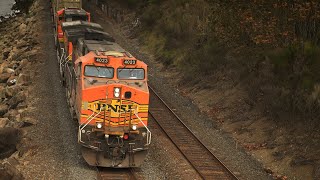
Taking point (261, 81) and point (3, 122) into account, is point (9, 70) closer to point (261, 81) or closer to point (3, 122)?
point (3, 122)

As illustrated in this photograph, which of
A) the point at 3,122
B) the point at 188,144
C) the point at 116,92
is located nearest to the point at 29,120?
the point at 3,122

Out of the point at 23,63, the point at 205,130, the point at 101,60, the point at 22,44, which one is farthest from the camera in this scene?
the point at 22,44

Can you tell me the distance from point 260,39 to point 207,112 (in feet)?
15.7

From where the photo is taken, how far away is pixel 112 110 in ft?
50.6

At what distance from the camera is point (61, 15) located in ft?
110

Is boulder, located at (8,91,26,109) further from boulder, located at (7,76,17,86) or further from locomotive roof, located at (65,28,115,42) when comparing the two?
locomotive roof, located at (65,28,115,42)

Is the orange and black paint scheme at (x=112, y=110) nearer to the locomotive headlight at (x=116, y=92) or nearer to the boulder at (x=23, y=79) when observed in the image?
the locomotive headlight at (x=116, y=92)

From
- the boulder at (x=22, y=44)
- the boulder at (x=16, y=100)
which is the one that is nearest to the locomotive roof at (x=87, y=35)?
the boulder at (x=16, y=100)

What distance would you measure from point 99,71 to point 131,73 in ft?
3.70

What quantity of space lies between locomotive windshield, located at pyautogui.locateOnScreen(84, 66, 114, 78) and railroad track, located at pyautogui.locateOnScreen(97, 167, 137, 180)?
3.24m

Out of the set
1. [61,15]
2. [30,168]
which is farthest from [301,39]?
[61,15]

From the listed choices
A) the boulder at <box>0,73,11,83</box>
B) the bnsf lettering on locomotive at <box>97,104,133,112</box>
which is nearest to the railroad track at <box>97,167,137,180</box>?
the bnsf lettering on locomotive at <box>97,104,133,112</box>

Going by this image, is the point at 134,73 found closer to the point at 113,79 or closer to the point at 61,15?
the point at 113,79

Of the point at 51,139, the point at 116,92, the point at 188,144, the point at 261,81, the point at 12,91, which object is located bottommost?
the point at 12,91
